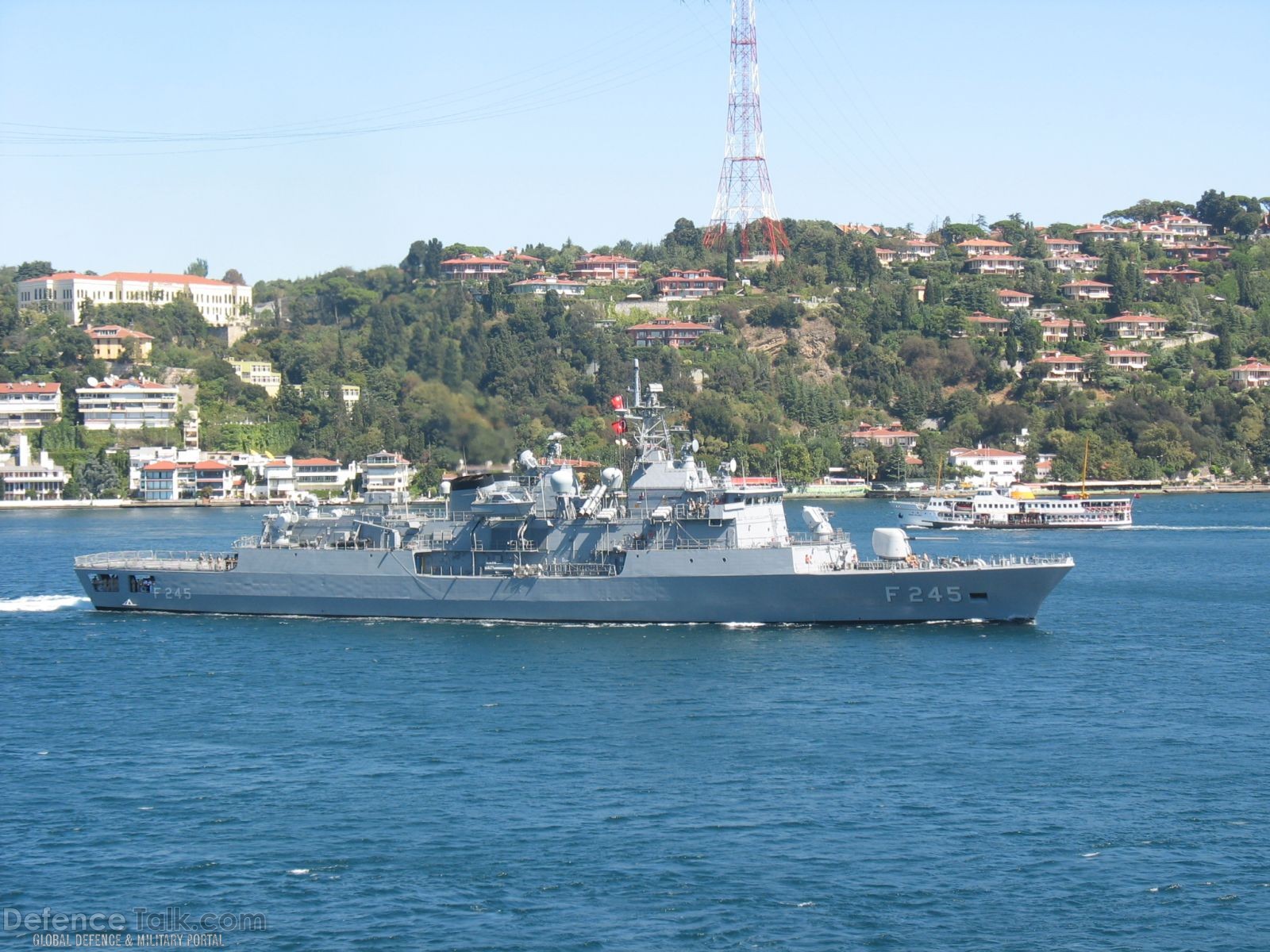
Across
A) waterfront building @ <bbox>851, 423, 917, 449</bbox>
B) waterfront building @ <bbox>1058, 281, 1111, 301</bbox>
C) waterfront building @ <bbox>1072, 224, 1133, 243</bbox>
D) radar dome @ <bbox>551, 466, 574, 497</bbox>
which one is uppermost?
waterfront building @ <bbox>1072, 224, 1133, 243</bbox>

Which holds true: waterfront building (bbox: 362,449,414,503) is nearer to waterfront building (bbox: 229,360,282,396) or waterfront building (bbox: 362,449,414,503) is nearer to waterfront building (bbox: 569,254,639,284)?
waterfront building (bbox: 229,360,282,396)

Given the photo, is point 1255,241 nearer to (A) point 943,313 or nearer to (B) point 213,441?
(A) point 943,313

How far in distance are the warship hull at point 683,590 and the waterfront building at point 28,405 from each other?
8188cm

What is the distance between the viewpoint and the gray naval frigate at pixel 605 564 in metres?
39.7

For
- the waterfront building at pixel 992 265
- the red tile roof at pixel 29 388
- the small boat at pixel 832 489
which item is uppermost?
the waterfront building at pixel 992 265

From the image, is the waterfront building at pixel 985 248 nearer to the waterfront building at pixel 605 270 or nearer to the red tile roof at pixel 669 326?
the waterfront building at pixel 605 270

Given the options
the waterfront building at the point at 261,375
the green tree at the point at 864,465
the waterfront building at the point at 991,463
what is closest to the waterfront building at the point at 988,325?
the waterfront building at the point at 991,463

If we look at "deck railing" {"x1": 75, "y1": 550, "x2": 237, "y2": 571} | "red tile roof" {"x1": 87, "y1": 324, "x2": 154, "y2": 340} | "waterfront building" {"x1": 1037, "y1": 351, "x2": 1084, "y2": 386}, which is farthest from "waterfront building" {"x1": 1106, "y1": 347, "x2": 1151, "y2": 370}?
"deck railing" {"x1": 75, "y1": 550, "x2": 237, "y2": 571}

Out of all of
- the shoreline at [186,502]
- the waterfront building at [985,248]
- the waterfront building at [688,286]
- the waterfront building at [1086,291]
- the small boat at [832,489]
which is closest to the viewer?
the shoreline at [186,502]

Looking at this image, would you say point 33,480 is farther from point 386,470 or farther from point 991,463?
point 991,463

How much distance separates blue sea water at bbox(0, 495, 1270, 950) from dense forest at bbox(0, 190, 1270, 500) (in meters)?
45.2

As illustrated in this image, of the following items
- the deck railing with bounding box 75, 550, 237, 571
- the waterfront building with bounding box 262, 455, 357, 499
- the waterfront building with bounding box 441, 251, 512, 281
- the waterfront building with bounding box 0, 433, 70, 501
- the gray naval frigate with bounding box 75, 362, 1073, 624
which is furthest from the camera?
the waterfront building with bounding box 441, 251, 512, 281

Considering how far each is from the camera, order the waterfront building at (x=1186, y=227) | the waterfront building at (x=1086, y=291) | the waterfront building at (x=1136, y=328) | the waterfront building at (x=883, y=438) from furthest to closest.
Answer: the waterfront building at (x=1186, y=227), the waterfront building at (x=1086, y=291), the waterfront building at (x=1136, y=328), the waterfront building at (x=883, y=438)

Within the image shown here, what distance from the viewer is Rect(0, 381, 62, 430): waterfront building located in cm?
11638
